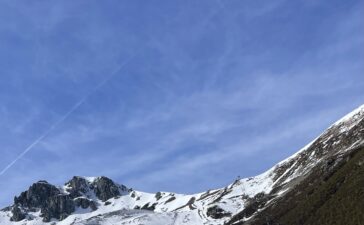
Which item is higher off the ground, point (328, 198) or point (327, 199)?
point (328, 198)

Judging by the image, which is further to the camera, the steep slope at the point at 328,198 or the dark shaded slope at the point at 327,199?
the steep slope at the point at 328,198

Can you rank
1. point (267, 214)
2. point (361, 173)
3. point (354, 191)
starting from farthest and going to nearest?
1. point (267, 214)
2. point (361, 173)
3. point (354, 191)

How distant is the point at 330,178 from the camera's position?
164250 mm

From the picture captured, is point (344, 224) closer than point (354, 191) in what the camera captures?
Yes

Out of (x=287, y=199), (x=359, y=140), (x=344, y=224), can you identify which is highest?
(x=359, y=140)

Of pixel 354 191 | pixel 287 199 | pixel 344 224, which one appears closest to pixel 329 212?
pixel 354 191

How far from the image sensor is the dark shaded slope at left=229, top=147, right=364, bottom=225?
410 ft

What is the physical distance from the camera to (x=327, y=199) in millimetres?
147125

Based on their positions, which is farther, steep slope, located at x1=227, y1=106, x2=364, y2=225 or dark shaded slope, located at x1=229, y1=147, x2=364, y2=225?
steep slope, located at x1=227, y1=106, x2=364, y2=225

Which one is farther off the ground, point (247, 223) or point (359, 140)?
point (359, 140)

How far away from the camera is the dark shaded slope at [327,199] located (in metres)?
125

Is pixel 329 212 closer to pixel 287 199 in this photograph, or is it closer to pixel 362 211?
pixel 362 211

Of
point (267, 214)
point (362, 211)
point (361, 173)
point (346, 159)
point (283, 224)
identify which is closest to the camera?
point (362, 211)

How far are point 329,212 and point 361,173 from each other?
1549 centimetres
